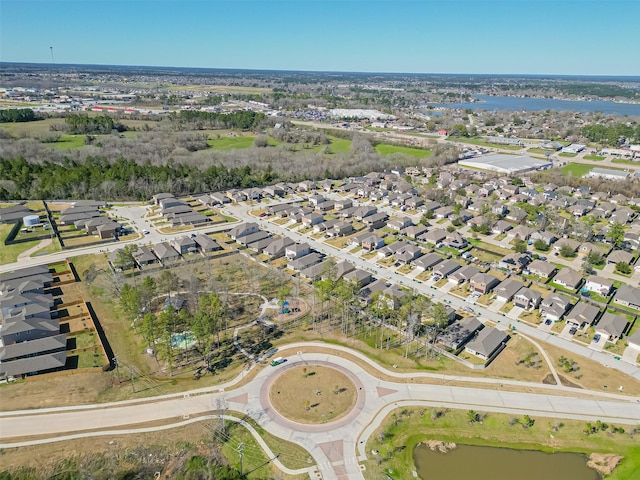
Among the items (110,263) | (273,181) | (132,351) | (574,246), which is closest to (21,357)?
(132,351)

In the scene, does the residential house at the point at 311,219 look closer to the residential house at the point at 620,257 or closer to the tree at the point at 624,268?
the residential house at the point at 620,257

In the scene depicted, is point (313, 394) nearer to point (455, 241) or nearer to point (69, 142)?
point (455, 241)

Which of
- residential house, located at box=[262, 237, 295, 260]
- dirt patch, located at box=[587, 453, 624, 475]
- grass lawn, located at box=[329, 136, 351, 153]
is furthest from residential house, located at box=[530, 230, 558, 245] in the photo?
grass lawn, located at box=[329, 136, 351, 153]

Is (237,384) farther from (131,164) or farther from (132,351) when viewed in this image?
(131,164)

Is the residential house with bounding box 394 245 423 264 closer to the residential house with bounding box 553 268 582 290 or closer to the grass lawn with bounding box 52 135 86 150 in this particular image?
the residential house with bounding box 553 268 582 290

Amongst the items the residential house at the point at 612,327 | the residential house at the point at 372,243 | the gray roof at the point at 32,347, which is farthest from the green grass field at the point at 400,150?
the gray roof at the point at 32,347

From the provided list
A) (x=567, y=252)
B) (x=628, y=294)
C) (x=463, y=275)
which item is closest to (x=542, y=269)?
(x=567, y=252)
